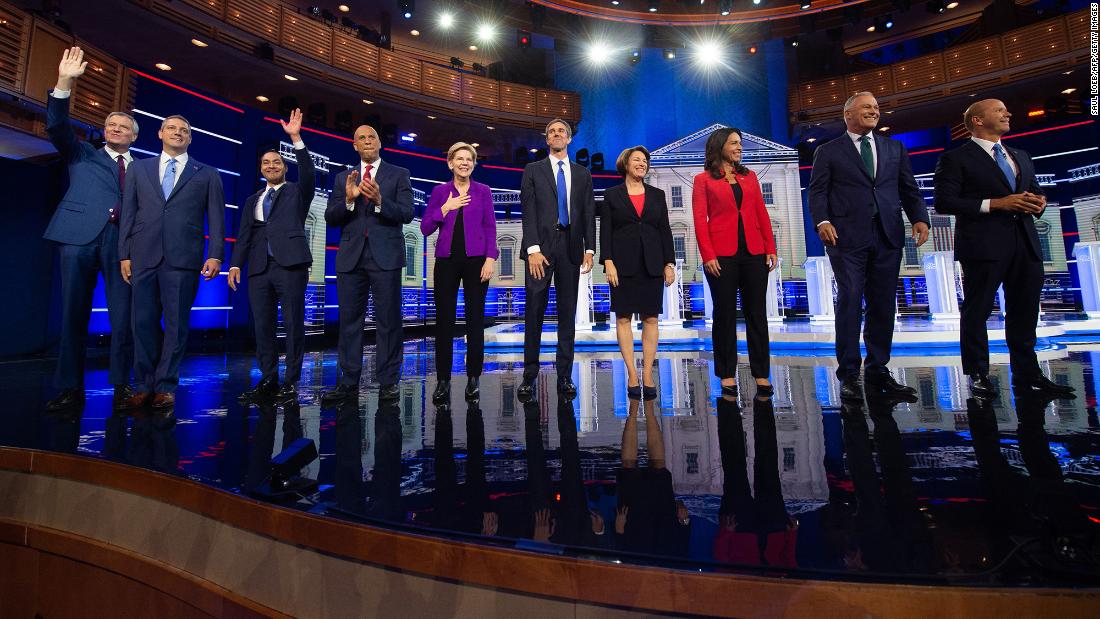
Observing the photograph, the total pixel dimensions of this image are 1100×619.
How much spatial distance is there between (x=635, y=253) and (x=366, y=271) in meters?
1.52

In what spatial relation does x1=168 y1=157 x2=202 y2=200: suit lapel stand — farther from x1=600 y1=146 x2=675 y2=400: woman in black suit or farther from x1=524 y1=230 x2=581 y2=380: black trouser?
x1=600 y1=146 x2=675 y2=400: woman in black suit

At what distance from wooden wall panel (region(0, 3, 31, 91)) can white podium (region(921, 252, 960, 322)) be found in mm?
11329

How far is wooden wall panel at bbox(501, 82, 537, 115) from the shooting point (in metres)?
11.9

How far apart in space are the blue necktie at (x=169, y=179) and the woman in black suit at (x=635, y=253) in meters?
2.38

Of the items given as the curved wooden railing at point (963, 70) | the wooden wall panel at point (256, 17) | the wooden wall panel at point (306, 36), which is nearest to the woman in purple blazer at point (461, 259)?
the wooden wall panel at point (256, 17)

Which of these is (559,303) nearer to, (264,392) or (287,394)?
(287,394)

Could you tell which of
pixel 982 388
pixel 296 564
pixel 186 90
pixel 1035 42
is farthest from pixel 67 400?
pixel 1035 42

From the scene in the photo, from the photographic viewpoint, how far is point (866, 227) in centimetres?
244

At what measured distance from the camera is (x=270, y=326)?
2.91m

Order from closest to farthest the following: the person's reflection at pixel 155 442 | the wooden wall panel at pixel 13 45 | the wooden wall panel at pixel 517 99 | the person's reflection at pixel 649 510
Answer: the person's reflection at pixel 649 510, the person's reflection at pixel 155 442, the wooden wall panel at pixel 13 45, the wooden wall panel at pixel 517 99

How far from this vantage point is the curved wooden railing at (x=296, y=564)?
75cm

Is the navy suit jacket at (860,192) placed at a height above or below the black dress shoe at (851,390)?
above

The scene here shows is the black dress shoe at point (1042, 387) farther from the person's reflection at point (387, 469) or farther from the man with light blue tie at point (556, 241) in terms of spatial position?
the person's reflection at point (387, 469)

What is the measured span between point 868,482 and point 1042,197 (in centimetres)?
215
